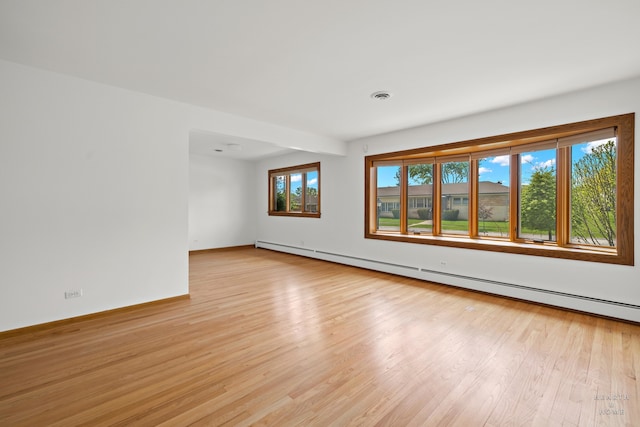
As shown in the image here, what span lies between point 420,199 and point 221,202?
17.5 feet

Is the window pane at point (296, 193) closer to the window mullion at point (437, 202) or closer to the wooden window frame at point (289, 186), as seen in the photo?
the wooden window frame at point (289, 186)

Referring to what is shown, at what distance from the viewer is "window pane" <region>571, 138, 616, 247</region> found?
3.43 metres

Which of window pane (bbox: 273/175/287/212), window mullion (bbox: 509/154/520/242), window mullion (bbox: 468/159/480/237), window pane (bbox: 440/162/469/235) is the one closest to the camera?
window mullion (bbox: 509/154/520/242)

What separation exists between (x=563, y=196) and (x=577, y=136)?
774 mm

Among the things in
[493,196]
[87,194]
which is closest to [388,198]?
[493,196]

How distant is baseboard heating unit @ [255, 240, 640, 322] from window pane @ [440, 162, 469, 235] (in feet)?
2.73

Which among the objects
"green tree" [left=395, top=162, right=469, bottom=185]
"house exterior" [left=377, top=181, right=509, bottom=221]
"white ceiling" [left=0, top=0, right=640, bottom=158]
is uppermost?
"white ceiling" [left=0, top=0, right=640, bottom=158]

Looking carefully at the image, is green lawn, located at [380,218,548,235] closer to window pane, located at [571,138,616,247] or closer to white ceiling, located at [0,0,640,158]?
window pane, located at [571,138,616,247]

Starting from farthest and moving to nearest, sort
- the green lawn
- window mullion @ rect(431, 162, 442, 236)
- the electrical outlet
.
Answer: window mullion @ rect(431, 162, 442, 236) < the green lawn < the electrical outlet

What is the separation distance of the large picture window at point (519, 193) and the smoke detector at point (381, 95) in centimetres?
161

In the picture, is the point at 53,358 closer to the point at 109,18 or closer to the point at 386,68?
the point at 109,18

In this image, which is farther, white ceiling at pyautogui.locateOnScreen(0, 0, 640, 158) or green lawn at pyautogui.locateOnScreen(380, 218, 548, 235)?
green lawn at pyautogui.locateOnScreen(380, 218, 548, 235)

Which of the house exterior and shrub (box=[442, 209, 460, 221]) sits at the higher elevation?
the house exterior

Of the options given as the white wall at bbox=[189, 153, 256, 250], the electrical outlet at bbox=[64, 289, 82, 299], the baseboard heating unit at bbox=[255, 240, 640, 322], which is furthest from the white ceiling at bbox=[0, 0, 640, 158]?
the white wall at bbox=[189, 153, 256, 250]
